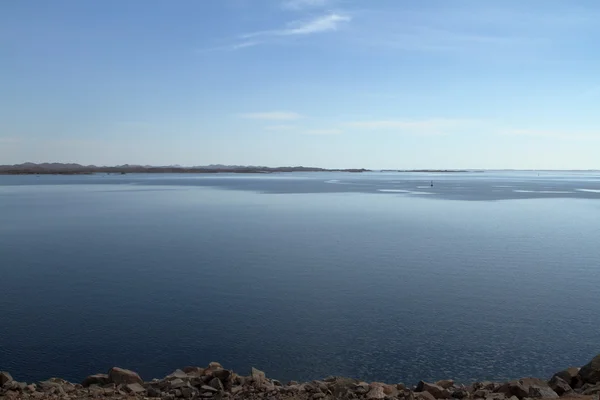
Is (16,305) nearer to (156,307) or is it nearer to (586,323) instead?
(156,307)

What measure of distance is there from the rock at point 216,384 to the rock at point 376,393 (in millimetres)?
2114

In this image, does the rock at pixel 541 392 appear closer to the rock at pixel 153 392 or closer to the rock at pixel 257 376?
the rock at pixel 257 376

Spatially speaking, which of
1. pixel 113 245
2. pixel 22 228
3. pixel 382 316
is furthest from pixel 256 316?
pixel 22 228

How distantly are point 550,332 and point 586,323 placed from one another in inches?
46.8

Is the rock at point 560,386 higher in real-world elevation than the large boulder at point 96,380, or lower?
higher

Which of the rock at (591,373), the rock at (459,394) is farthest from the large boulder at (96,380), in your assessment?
the rock at (591,373)

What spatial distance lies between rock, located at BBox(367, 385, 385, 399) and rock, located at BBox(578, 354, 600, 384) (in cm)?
315

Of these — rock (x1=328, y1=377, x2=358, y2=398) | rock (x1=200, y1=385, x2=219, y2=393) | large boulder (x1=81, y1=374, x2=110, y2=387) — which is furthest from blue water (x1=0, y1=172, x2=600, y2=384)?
rock (x1=200, y1=385, x2=219, y2=393)

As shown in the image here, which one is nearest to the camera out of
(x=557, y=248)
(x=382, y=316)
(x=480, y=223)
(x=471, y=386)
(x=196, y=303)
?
(x=471, y=386)

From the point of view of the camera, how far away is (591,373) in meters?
8.05

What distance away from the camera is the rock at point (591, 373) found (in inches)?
315

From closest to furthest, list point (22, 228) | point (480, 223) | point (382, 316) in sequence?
point (382, 316), point (22, 228), point (480, 223)

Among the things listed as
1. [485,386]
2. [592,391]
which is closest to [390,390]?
[485,386]

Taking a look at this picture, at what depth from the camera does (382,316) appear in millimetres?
11672
